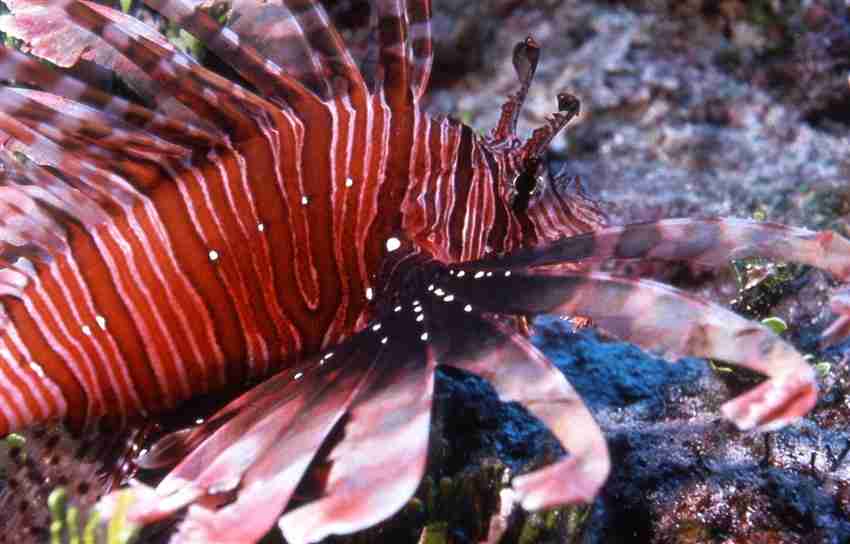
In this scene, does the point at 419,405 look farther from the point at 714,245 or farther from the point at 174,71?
the point at 174,71

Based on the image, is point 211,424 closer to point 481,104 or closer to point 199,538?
point 199,538

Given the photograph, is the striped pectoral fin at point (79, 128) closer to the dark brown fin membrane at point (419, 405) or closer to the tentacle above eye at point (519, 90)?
the dark brown fin membrane at point (419, 405)

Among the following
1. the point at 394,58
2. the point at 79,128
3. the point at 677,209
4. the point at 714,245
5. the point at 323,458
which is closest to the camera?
the point at 323,458

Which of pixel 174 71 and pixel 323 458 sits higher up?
pixel 174 71

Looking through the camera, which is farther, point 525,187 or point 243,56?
point 525,187

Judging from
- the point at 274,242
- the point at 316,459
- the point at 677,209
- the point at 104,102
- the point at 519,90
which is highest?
the point at 104,102

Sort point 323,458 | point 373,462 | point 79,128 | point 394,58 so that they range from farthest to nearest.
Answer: point 394,58
point 79,128
point 323,458
point 373,462

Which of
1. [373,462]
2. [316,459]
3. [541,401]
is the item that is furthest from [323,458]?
[541,401]
